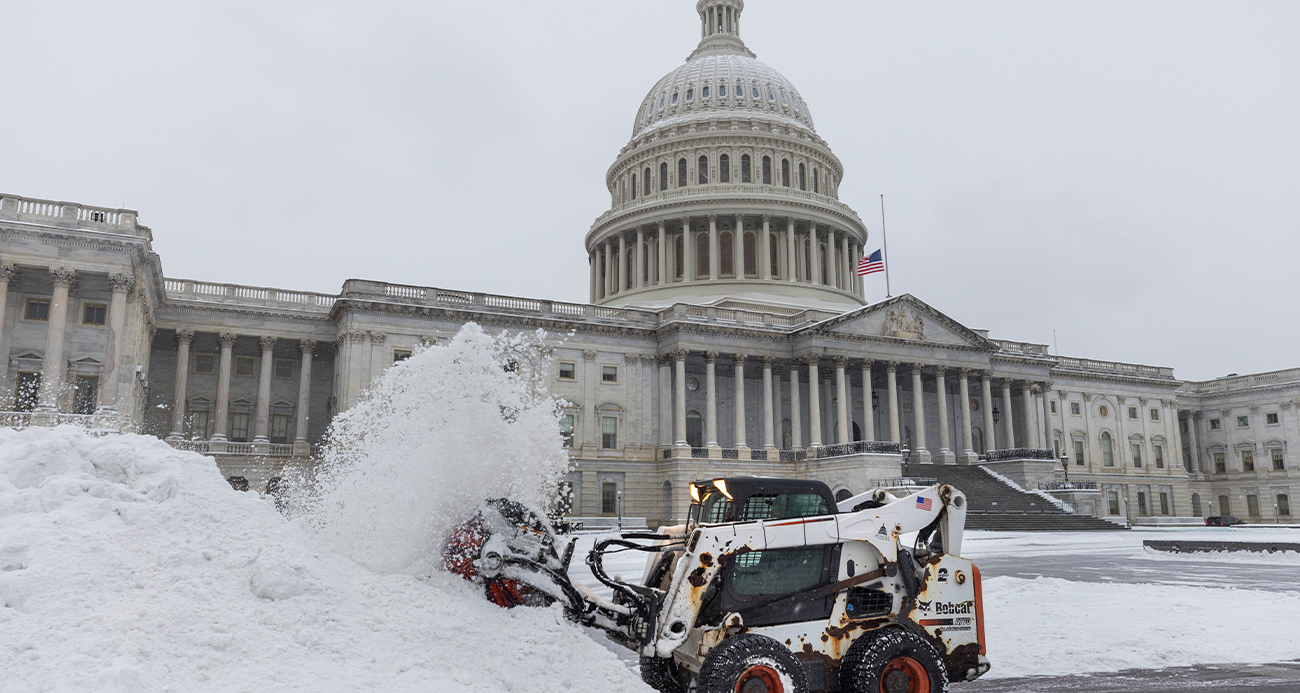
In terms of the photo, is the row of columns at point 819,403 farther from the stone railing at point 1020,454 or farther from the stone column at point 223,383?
the stone column at point 223,383

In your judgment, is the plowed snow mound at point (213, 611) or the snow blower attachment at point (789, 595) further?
the snow blower attachment at point (789, 595)

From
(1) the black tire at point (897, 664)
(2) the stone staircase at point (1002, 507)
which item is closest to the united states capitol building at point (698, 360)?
(2) the stone staircase at point (1002, 507)

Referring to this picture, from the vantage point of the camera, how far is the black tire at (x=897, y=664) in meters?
7.90

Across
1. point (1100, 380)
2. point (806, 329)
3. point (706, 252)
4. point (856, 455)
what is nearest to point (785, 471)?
point (856, 455)

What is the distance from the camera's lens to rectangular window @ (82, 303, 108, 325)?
37.8 metres

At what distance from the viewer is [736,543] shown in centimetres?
787

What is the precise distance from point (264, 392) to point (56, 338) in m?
12.9

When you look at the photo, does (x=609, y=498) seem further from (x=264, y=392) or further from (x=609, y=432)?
(x=264, y=392)

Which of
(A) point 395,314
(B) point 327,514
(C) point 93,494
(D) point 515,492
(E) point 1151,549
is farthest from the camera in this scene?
(A) point 395,314

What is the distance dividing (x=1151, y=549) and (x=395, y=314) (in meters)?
37.5

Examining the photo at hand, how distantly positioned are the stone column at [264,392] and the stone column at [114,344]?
10988 millimetres

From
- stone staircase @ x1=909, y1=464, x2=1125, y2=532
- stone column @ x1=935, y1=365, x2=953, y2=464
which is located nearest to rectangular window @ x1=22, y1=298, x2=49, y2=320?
stone staircase @ x1=909, y1=464, x2=1125, y2=532

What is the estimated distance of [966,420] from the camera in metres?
59.1

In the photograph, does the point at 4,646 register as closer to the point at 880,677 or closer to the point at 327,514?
the point at 327,514
